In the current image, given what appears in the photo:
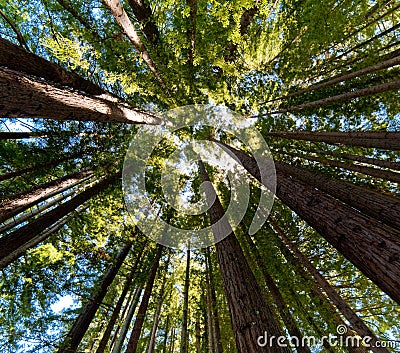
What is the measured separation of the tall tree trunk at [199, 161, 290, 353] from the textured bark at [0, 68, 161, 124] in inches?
117

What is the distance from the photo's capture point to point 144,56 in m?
5.48

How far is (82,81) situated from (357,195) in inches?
190

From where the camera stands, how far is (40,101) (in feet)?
7.29

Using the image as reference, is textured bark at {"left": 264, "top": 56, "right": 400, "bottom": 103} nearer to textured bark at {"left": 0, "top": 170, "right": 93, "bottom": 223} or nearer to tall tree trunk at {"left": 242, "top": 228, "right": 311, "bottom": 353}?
tall tree trunk at {"left": 242, "top": 228, "right": 311, "bottom": 353}

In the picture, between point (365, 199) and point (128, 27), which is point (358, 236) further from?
point (128, 27)

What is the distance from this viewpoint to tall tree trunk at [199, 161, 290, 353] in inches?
90.3

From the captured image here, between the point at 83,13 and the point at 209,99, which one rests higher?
the point at 209,99

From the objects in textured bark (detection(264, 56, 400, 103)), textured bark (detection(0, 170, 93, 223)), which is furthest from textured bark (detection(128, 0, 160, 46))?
textured bark (detection(0, 170, 93, 223))

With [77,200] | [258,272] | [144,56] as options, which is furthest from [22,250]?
[258,272]

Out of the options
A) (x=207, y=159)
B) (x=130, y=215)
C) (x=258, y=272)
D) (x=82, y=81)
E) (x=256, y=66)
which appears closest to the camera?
(x=82, y=81)

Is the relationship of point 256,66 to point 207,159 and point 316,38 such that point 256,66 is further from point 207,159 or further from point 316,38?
point 207,159

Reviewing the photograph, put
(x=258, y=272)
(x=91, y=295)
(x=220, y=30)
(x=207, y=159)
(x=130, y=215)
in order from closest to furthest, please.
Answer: (x=91, y=295)
(x=220, y=30)
(x=258, y=272)
(x=130, y=215)
(x=207, y=159)

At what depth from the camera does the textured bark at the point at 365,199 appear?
292 centimetres

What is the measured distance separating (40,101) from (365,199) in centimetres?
432
